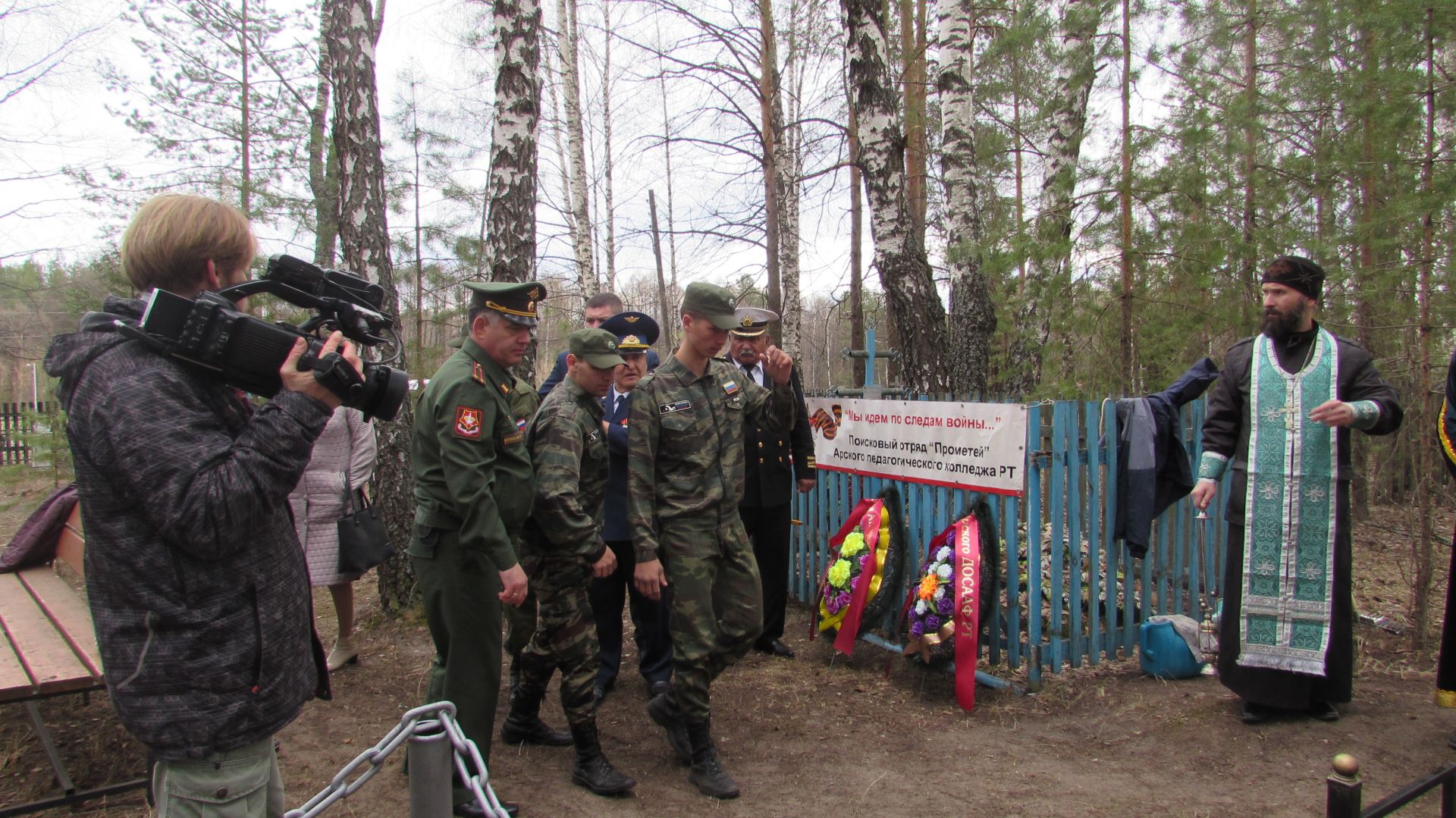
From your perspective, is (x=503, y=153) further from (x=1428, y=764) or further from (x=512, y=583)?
(x=1428, y=764)

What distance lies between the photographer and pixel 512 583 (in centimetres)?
291

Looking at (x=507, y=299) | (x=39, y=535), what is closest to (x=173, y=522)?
(x=507, y=299)

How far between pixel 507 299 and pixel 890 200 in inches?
166

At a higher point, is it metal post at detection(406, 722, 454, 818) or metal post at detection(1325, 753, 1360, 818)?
metal post at detection(406, 722, 454, 818)

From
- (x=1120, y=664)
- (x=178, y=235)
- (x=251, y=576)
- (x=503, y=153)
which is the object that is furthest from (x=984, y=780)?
(x=503, y=153)

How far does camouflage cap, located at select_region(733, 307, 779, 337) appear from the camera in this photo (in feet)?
15.7

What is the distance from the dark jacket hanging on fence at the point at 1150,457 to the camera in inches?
174

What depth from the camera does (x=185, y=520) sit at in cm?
156

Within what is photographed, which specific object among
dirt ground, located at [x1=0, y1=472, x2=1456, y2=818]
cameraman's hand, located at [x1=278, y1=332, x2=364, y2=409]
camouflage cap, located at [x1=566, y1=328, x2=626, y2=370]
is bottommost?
dirt ground, located at [x1=0, y1=472, x2=1456, y2=818]

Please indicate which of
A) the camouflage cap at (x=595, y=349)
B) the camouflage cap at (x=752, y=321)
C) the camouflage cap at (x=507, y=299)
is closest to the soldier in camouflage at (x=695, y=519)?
the camouflage cap at (x=595, y=349)

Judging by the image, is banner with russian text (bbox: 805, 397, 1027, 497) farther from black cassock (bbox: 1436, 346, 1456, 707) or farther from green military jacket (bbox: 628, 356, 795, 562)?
black cassock (bbox: 1436, 346, 1456, 707)

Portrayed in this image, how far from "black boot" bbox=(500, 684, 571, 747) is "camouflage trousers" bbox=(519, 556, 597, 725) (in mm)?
429

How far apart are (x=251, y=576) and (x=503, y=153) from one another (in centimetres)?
484

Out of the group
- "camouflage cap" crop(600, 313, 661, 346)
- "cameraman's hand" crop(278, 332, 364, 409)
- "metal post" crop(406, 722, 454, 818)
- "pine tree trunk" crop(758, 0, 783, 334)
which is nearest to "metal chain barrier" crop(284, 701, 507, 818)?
"metal post" crop(406, 722, 454, 818)
